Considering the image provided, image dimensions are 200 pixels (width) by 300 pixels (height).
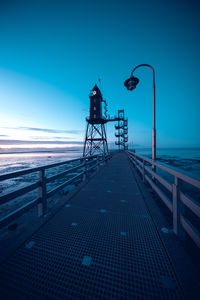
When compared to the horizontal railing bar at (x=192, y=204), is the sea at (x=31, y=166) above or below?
below

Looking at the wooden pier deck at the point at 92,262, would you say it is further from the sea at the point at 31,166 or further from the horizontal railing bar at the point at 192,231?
the sea at the point at 31,166

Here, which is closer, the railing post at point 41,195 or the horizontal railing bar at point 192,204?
the horizontal railing bar at point 192,204

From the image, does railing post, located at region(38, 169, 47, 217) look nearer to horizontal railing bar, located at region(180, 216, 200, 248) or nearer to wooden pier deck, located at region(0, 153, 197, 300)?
wooden pier deck, located at region(0, 153, 197, 300)

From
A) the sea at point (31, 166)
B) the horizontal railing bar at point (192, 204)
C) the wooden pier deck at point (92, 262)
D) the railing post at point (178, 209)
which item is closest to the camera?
the wooden pier deck at point (92, 262)

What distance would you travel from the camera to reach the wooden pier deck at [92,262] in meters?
1.23

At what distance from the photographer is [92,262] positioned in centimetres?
154

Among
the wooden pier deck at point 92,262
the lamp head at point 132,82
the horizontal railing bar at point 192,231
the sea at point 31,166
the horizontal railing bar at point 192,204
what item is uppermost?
the lamp head at point 132,82

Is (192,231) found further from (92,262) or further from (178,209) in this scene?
(92,262)

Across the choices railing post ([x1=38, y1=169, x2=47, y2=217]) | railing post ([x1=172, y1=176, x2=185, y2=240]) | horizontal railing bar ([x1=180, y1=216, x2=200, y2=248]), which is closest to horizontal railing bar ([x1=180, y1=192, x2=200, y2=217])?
railing post ([x1=172, y1=176, x2=185, y2=240])

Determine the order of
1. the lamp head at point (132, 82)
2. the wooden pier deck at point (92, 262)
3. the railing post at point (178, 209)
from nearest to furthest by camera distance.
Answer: the wooden pier deck at point (92, 262)
the railing post at point (178, 209)
the lamp head at point (132, 82)

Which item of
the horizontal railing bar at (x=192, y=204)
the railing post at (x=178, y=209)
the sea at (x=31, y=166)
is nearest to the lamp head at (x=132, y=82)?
the sea at (x=31, y=166)

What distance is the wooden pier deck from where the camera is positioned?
123cm

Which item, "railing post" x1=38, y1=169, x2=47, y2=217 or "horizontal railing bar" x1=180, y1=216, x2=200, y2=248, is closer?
"horizontal railing bar" x1=180, y1=216, x2=200, y2=248

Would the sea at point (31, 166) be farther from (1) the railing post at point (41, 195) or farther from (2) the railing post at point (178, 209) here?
(1) the railing post at point (41, 195)
